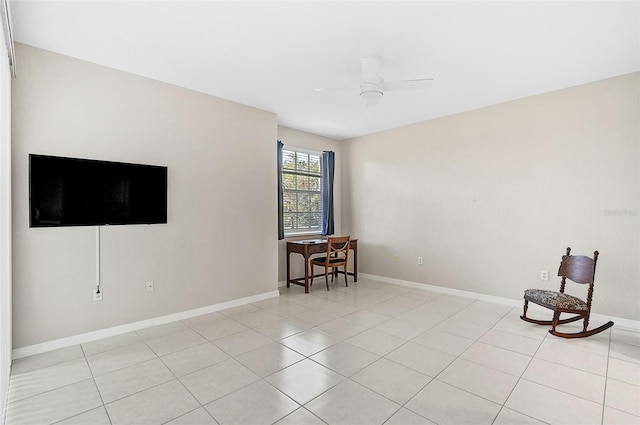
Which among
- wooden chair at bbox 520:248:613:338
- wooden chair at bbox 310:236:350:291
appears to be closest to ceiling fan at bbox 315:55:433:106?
wooden chair at bbox 520:248:613:338

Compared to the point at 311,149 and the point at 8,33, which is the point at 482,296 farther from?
the point at 8,33

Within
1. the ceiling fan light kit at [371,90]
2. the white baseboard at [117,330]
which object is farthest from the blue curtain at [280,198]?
the ceiling fan light kit at [371,90]

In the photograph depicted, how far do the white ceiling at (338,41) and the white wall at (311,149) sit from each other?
1.57m

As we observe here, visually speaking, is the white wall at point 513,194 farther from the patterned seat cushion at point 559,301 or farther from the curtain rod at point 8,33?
the curtain rod at point 8,33

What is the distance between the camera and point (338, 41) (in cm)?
256

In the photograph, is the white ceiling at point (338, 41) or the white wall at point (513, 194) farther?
the white wall at point (513, 194)

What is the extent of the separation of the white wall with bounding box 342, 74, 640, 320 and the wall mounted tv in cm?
361

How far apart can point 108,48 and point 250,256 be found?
2.68 meters

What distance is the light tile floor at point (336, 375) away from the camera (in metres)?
1.88

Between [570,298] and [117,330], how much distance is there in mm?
4494

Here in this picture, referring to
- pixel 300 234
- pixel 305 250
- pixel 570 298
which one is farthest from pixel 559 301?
pixel 300 234

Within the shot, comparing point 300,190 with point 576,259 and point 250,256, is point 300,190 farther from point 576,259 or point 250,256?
point 576,259

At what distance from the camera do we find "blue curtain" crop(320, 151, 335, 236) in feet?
18.7

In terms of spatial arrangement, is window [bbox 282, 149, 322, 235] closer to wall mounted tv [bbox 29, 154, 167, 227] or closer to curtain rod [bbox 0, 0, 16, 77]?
wall mounted tv [bbox 29, 154, 167, 227]
